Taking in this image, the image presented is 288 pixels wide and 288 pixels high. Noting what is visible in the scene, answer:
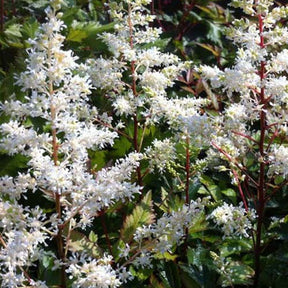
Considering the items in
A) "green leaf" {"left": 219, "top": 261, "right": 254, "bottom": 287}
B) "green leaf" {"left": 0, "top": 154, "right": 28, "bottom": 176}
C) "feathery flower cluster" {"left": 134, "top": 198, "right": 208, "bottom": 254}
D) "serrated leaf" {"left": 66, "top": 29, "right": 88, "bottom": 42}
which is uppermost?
"serrated leaf" {"left": 66, "top": 29, "right": 88, "bottom": 42}

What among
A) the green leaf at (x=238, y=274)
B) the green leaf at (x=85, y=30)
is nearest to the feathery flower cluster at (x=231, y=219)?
the green leaf at (x=238, y=274)

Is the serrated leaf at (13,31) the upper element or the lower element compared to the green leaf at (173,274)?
upper

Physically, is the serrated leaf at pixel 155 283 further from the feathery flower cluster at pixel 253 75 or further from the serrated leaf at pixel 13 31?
the serrated leaf at pixel 13 31

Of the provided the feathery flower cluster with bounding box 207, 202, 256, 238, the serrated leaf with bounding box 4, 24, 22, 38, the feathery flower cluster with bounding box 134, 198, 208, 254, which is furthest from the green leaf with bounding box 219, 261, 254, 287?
the serrated leaf with bounding box 4, 24, 22, 38

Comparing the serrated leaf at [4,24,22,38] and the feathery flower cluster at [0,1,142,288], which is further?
the serrated leaf at [4,24,22,38]

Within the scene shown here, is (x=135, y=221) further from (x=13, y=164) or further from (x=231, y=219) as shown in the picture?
(x=13, y=164)

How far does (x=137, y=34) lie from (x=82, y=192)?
81 cm

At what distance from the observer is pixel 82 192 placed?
1.67 meters

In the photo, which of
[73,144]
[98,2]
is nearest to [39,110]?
[73,144]

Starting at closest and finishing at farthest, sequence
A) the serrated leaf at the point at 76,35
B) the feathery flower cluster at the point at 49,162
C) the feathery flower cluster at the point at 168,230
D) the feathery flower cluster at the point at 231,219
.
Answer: the feathery flower cluster at the point at 49,162, the feathery flower cluster at the point at 168,230, the feathery flower cluster at the point at 231,219, the serrated leaf at the point at 76,35

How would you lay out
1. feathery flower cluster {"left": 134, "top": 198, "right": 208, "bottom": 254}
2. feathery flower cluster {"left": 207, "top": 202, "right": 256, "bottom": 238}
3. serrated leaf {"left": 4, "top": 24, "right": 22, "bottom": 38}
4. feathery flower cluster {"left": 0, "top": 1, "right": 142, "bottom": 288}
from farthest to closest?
serrated leaf {"left": 4, "top": 24, "right": 22, "bottom": 38}, feathery flower cluster {"left": 207, "top": 202, "right": 256, "bottom": 238}, feathery flower cluster {"left": 134, "top": 198, "right": 208, "bottom": 254}, feathery flower cluster {"left": 0, "top": 1, "right": 142, "bottom": 288}

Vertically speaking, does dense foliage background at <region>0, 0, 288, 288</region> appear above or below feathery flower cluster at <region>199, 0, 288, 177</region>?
below

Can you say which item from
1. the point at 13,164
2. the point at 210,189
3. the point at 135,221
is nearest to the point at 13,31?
the point at 13,164

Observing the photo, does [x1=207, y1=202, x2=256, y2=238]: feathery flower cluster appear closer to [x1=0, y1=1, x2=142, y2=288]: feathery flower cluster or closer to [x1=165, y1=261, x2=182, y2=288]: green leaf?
[x1=165, y1=261, x2=182, y2=288]: green leaf
